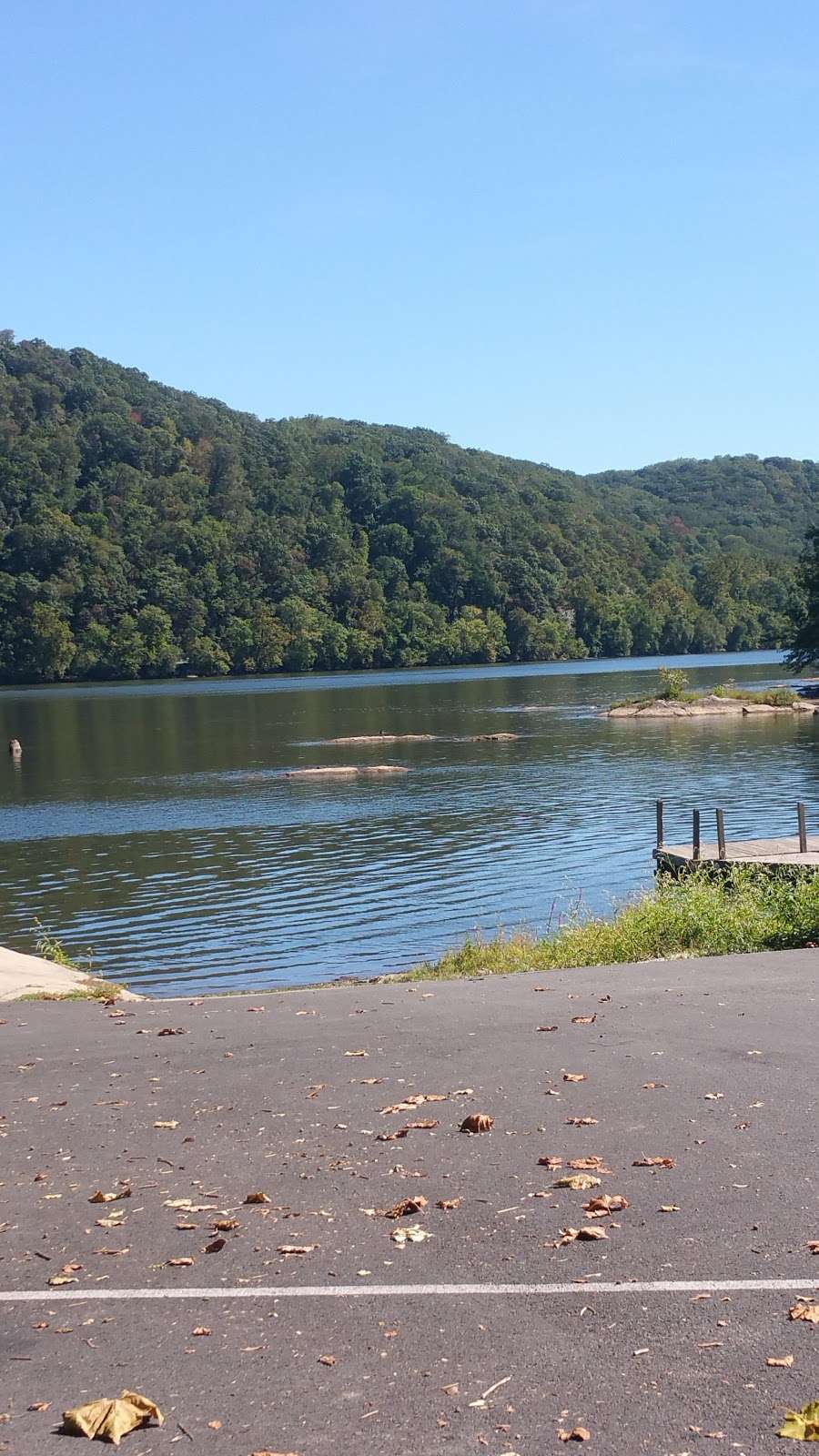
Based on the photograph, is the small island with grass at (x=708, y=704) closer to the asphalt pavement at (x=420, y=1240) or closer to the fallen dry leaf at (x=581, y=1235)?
the asphalt pavement at (x=420, y=1240)

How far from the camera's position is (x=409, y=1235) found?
6.69m

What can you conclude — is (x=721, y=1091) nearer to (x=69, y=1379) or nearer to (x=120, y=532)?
(x=69, y=1379)

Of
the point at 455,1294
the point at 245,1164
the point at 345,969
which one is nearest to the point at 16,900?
the point at 345,969

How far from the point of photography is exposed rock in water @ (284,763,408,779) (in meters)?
58.5

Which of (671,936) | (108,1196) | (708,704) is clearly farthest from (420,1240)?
(708,704)

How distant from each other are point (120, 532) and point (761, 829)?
16197 cm

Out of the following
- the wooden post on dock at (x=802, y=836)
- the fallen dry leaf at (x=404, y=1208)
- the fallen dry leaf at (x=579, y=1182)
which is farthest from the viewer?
the wooden post on dock at (x=802, y=836)

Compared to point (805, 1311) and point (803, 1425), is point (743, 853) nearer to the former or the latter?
point (805, 1311)

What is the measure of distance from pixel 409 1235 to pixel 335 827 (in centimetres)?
3693

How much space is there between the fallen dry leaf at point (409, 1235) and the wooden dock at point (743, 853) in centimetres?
1948

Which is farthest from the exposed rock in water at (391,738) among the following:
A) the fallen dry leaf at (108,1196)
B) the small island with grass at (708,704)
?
the fallen dry leaf at (108,1196)

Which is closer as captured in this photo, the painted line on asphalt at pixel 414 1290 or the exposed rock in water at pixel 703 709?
the painted line on asphalt at pixel 414 1290

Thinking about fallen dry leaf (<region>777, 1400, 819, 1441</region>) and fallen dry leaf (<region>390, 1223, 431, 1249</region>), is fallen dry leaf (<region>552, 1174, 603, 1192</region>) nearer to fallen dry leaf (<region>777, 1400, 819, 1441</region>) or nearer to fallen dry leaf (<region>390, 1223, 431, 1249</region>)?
fallen dry leaf (<region>390, 1223, 431, 1249</region>)

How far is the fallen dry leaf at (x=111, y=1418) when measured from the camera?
4922 mm
